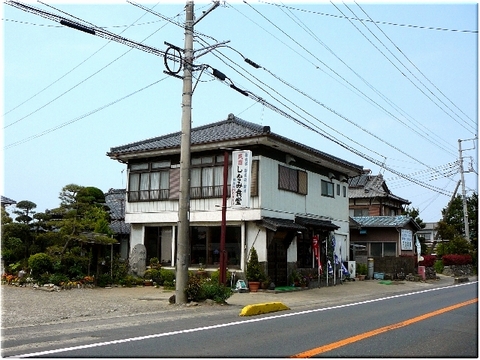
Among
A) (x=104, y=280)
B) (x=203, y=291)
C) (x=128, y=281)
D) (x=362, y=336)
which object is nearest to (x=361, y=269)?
(x=128, y=281)

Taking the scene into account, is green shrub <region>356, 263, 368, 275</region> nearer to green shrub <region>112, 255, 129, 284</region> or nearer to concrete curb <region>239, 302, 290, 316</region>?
green shrub <region>112, 255, 129, 284</region>

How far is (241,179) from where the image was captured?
21906mm

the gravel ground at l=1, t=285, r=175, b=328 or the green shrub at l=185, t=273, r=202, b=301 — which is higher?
the green shrub at l=185, t=273, r=202, b=301

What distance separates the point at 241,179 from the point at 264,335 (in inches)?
467

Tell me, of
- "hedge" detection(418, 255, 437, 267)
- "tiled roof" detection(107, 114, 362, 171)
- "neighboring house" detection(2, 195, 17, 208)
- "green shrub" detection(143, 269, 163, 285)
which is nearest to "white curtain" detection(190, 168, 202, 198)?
"tiled roof" detection(107, 114, 362, 171)

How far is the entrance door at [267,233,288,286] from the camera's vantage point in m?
24.1

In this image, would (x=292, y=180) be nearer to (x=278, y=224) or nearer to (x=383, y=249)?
(x=278, y=224)

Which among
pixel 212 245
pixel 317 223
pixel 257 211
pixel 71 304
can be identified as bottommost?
pixel 71 304

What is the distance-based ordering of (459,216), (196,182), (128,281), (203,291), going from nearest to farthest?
(203,291), (128,281), (196,182), (459,216)

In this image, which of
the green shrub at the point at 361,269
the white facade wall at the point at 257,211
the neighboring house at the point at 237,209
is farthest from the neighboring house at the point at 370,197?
the neighboring house at the point at 237,209

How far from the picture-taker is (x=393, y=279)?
1282 inches

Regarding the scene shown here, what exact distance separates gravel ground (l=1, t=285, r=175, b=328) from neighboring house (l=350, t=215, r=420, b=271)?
20.0 m

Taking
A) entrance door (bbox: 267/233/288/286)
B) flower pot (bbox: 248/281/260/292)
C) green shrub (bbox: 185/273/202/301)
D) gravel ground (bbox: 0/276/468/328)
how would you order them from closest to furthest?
gravel ground (bbox: 0/276/468/328)
green shrub (bbox: 185/273/202/301)
flower pot (bbox: 248/281/260/292)
entrance door (bbox: 267/233/288/286)

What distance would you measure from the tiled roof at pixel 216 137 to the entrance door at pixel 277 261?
15.2 ft
